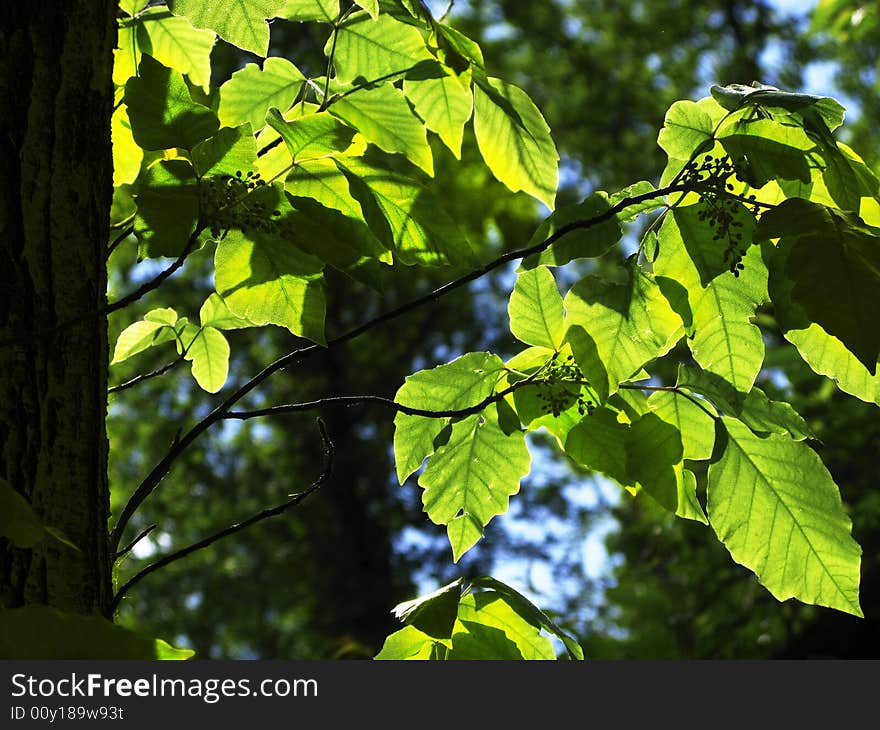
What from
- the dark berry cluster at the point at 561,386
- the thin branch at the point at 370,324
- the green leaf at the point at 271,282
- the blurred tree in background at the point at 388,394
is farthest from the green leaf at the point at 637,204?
the blurred tree in background at the point at 388,394

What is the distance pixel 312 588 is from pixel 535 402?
867 centimetres

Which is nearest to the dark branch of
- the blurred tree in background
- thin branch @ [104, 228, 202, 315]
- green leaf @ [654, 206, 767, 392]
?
thin branch @ [104, 228, 202, 315]

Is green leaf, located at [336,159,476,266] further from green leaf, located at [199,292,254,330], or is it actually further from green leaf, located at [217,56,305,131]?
green leaf, located at [199,292,254,330]

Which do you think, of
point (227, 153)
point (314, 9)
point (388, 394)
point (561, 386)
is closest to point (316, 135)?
point (227, 153)

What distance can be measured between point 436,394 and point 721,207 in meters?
0.27

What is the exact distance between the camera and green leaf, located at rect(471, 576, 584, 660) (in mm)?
726

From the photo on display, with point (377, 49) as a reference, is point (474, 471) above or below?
below

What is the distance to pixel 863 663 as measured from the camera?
584mm

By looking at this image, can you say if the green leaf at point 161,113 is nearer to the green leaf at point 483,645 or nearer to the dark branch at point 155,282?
the dark branch at point 155,282

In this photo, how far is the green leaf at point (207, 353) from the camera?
90 centimetres

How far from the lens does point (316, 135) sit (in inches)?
25.2

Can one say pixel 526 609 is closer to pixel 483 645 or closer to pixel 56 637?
pixel 483 645

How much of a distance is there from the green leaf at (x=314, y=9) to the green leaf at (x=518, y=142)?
0.43 feet

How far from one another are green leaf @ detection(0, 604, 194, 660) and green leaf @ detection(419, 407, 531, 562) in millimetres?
376
